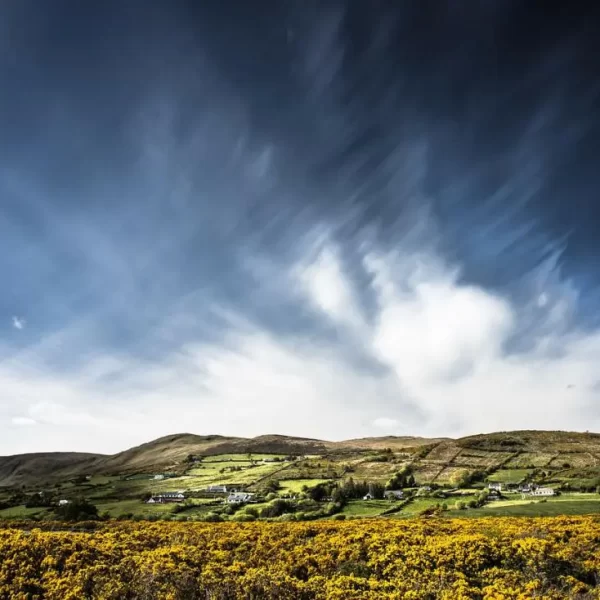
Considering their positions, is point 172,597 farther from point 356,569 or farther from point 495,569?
point 495,569

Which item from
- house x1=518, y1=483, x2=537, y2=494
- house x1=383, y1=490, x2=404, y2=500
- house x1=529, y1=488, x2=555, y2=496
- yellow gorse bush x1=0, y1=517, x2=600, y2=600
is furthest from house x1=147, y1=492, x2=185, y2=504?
yellow gorse bush x1=0, y1=517, x2=600, y2=600

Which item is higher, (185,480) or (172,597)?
(185,480)

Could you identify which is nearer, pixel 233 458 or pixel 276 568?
pixel 276 568

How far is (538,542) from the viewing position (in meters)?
19.5

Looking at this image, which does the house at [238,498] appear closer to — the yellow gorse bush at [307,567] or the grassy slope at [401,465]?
the grassy slope at [401,465]

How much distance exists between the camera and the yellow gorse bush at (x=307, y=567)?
13.6 metres

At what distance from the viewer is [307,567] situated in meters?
17.6

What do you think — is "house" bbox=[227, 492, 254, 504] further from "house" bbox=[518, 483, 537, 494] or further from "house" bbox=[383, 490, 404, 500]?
"house" bbox=[518, 483, 537, 494]

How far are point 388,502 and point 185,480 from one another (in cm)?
8008

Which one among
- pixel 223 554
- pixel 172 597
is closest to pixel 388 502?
pixel 223 554

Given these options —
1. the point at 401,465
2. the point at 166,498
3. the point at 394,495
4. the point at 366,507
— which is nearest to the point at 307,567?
the point at 366,507

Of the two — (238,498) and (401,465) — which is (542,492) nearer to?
(401,465)

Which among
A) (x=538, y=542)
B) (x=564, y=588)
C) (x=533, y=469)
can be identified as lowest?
(x=564, y=588)

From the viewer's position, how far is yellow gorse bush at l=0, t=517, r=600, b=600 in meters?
13.6
